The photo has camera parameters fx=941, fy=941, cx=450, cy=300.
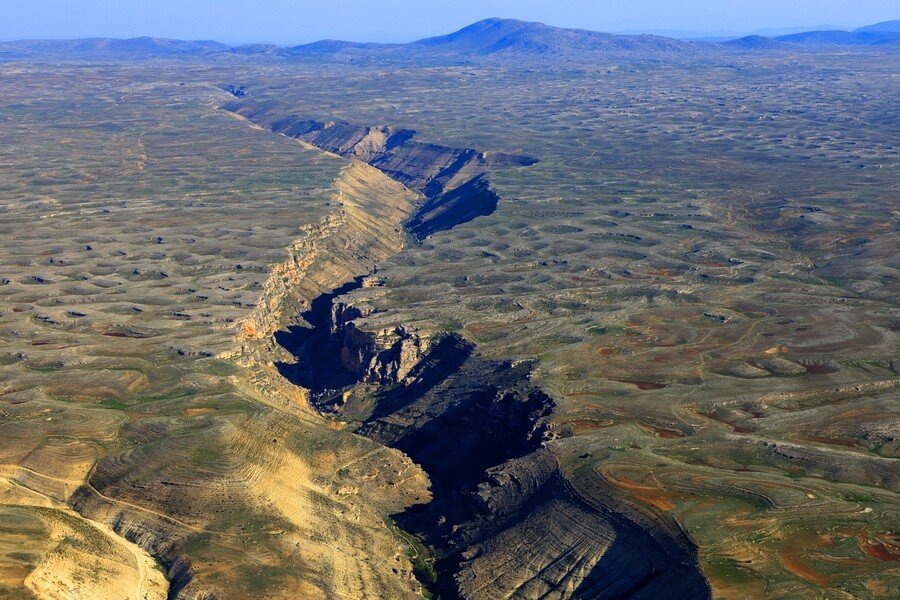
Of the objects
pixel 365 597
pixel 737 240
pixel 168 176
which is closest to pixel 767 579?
pixel 365 597

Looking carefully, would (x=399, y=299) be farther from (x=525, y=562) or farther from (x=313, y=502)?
(x=525, y=562)

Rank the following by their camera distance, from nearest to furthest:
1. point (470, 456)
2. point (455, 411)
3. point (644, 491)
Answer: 1. point (644, 491)
2. point (470, 456)
3. point (455, 411)

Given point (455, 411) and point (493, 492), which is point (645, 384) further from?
point (493, 492)

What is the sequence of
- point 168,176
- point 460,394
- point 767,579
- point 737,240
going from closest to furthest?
point 767,579, point 460,394, point 737,240, point 168,176

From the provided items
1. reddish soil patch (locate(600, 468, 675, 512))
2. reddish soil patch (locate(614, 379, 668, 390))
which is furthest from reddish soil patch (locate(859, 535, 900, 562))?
reddish soil patch (locate(614, 379, 668, 390))

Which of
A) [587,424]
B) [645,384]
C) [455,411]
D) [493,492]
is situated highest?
[645,384]

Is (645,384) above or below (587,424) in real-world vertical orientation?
above

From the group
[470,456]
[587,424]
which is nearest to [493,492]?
[470,456]

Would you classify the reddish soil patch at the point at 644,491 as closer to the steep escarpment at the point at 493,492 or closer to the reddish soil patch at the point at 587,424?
the steep escarpment at the point at 493,492
